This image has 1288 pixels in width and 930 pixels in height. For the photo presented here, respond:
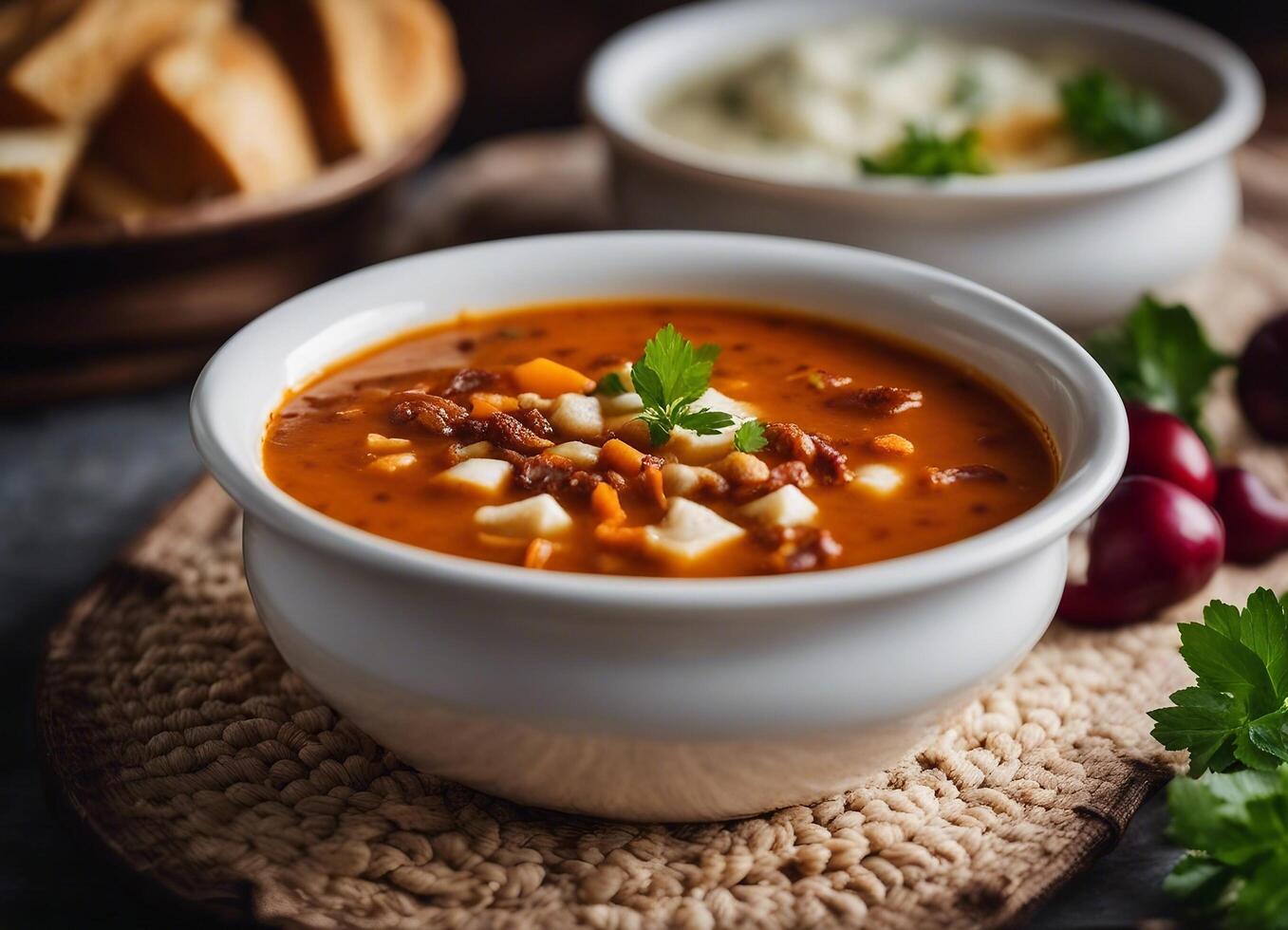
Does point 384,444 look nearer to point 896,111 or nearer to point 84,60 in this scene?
point 84,60

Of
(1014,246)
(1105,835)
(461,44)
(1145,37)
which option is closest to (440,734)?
(1105,835)

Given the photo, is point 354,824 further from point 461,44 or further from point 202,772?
point 461,44

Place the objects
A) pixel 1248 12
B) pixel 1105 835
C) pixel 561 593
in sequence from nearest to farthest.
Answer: pixel 561 593, pixel 1105 835, pixel 1248 12

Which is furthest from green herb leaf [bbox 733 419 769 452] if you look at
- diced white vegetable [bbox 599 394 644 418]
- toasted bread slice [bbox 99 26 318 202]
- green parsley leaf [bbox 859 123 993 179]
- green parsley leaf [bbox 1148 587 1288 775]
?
toasted bread slice [bbox 99 26 318 202]

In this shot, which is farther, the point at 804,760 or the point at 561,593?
the point at 804,760

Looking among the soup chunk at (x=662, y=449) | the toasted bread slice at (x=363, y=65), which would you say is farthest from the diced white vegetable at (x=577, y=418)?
the toasted bread slice at (x=363, y=65)

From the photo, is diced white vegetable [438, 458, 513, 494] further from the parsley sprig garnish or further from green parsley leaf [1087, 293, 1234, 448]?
green parsley leaf [1087, 293, 1234, 448]
